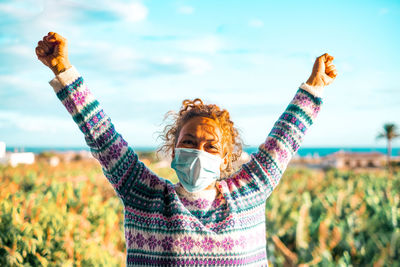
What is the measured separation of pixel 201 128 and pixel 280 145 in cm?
45

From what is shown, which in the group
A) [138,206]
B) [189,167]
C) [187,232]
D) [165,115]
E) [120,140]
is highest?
[165,115]

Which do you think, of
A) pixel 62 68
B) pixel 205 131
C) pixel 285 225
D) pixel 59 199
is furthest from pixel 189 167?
pixel 285 225

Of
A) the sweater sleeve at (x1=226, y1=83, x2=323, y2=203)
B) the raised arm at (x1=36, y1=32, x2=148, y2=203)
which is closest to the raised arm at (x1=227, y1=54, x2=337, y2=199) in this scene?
the sweater sleeve at (x1=226, y1=83, x2=323, y2=203)

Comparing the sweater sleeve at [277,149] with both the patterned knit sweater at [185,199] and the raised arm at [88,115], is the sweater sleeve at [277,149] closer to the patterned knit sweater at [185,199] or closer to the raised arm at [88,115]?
the patterned knit sweater at [185,199]

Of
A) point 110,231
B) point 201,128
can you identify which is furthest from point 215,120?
point 110,231

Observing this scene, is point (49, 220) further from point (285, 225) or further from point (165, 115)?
point (285, 225)

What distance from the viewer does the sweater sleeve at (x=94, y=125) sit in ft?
6.80

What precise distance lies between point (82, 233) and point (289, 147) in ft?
6.63

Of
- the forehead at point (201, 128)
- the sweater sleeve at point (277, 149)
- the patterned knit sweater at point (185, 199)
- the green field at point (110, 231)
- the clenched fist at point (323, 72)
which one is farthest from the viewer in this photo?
the green field at point (110, 231)

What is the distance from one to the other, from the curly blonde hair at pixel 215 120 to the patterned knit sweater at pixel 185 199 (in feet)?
0.55

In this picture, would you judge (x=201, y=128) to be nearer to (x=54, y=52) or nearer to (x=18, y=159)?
(x=54, y=52)

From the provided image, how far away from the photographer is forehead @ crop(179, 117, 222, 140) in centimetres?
220

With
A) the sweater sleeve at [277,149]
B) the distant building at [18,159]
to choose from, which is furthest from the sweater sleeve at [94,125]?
the distant building at [18,159]

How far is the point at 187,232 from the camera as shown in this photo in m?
2.05
